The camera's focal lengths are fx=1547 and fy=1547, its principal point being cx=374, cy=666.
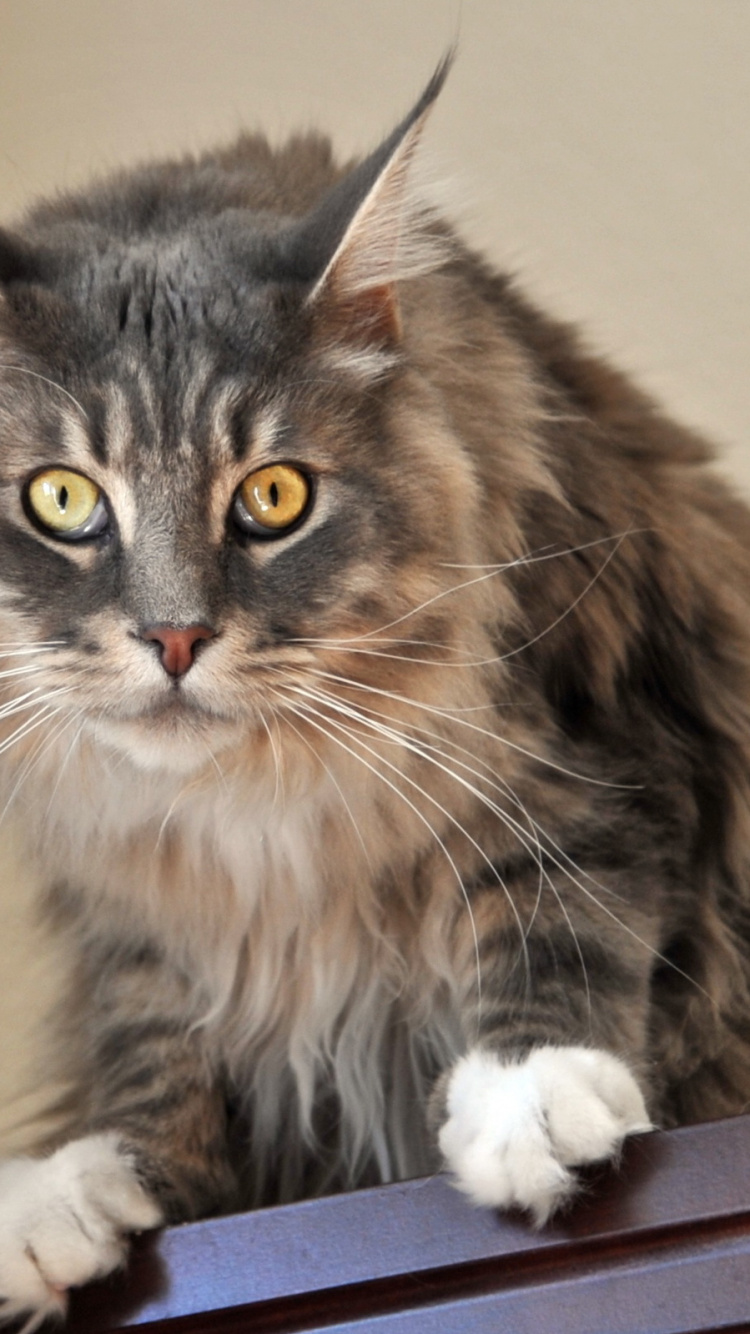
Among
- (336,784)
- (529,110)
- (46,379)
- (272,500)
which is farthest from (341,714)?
(529,110)

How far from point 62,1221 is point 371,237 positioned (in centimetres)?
70

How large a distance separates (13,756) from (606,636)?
0.48m

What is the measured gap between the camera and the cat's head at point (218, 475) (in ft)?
3.38

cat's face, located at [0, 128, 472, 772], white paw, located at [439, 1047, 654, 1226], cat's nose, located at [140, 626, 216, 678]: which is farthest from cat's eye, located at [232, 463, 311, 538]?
white paw, located at [439, 1047, 654, 1226]

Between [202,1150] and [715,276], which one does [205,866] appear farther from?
[715,276]

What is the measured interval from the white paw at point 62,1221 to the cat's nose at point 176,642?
0.36 meters

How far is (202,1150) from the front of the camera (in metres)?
1.20

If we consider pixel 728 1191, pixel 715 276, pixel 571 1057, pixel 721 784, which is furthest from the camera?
pixel 715 276

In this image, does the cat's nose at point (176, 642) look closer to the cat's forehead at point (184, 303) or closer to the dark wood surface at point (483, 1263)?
the cat's forehead at point (184, 303)

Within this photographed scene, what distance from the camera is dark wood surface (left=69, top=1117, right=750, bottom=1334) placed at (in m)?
0.86

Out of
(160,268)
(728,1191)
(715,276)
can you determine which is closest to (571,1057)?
(728,1191)

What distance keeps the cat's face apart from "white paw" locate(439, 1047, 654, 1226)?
29 centimetres

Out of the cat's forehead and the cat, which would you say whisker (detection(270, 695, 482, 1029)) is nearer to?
the cat

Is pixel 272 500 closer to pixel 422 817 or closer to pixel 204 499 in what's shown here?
pixel 204 499
